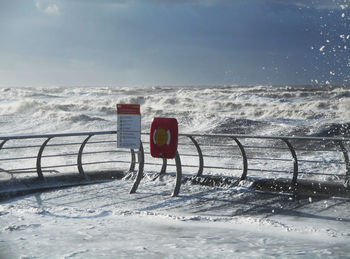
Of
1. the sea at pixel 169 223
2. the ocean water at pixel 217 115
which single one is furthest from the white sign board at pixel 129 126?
the ocean water at pixel 217 115

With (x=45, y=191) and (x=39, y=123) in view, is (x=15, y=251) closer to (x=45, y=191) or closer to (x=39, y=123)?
(x=45, y=191)

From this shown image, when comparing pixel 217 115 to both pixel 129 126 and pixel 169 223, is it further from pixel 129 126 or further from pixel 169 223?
pixel 169 223

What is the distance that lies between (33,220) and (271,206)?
343 centimetres

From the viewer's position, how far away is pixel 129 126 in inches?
351

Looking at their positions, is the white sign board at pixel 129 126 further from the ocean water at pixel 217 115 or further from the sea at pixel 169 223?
the ocean water at pixel 217 115

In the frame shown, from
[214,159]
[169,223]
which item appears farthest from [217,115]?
[169,223]

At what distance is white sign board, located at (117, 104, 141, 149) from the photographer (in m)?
8.87

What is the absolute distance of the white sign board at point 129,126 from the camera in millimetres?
8867

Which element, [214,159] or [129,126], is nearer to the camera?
[129,126]

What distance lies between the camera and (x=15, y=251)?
5871mm

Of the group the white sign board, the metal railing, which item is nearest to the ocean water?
the metal railing

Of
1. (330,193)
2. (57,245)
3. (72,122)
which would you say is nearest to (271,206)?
(330,193)

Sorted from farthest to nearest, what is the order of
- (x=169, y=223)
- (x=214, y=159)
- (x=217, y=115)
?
(x=217, y=115) < (x=214, y=159) < (x=169, y=223)

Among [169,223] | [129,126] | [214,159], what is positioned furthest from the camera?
[214,159]
